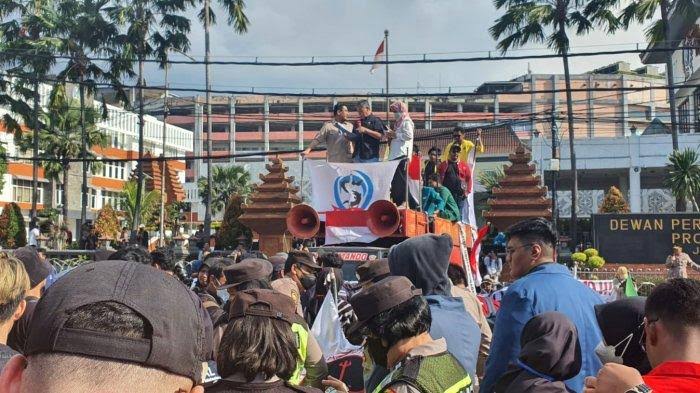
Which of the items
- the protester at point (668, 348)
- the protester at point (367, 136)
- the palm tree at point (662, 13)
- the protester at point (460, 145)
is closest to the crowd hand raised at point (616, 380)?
the protester at point (668, 348)

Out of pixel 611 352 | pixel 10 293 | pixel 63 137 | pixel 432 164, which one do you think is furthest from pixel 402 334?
pixel 63 137

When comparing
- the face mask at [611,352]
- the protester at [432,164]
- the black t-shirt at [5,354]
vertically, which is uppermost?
the protester at [432,164]

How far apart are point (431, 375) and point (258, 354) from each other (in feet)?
2.17

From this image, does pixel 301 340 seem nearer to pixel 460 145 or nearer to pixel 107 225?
pixel 460 145

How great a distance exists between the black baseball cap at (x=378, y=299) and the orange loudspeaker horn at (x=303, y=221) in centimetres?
808

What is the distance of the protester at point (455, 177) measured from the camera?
42.2 feet

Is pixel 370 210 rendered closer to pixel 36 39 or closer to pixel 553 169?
pixel 553 169

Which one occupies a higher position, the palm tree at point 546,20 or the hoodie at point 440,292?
the palm tree at point 546,20

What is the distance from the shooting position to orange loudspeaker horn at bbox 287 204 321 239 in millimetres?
11273

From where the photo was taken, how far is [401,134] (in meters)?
11.0

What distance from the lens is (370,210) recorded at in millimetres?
10742

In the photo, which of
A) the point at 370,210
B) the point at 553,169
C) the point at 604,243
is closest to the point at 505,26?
the point at 553,169

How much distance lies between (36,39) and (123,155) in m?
Result: 35.5

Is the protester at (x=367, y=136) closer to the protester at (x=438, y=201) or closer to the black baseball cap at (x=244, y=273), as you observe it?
the protester at (x=438, y=201)
